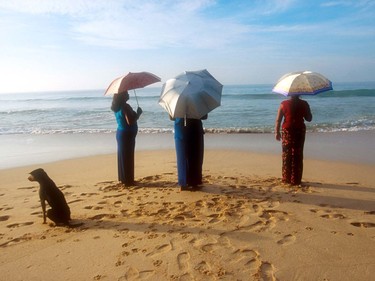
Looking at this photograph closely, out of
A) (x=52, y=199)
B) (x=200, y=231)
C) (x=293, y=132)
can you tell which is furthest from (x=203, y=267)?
(x=293, y=132)

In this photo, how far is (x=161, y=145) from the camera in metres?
11.6

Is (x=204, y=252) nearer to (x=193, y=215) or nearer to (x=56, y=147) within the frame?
(x=193, y=215)

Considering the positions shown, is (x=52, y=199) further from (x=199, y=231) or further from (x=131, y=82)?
(x=131, y=82)

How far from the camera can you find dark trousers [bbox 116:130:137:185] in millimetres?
5954

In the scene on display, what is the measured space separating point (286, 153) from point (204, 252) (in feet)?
9.93

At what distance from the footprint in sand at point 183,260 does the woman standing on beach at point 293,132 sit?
10.2ft

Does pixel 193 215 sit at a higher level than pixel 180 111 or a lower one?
lower

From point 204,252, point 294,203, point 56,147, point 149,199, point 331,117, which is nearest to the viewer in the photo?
point 204,252

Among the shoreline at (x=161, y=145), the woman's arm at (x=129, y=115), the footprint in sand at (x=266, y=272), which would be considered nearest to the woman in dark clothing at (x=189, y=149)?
the woman's arm at (x=129, y=115)

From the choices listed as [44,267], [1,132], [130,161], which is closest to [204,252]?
[44,267]

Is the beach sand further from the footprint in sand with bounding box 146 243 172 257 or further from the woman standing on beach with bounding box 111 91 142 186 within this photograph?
the woman standing on beach with bounding box 111 91 142 186

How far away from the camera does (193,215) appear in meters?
4.52

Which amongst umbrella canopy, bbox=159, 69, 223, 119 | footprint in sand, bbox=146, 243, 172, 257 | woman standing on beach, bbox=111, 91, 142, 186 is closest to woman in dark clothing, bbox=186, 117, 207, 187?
umbrella canopy, bbox=159, 69, 223, 119

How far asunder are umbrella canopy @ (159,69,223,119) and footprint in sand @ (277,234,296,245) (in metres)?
2.17
